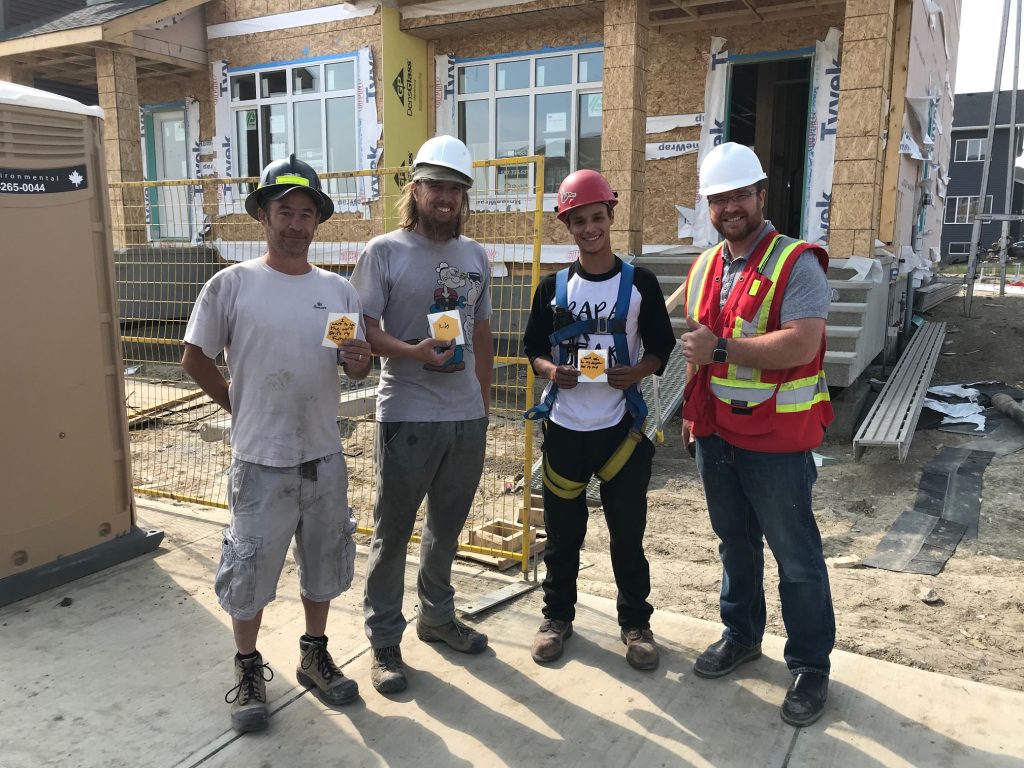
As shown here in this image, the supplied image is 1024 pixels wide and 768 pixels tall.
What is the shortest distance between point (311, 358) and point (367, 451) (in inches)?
192

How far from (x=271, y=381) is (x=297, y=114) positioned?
12.4m

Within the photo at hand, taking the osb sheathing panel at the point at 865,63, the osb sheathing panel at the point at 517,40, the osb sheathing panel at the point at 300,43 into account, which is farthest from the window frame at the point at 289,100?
the osb sheathing panel at the point at 865,63

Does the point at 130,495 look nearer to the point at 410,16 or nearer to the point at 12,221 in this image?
the point at 12,221

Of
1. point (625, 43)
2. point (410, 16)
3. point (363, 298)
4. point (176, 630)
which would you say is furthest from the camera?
point (410, 16)

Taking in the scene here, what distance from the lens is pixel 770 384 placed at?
294 centimetres

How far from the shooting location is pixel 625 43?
9945 mm

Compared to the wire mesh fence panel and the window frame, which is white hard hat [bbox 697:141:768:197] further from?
the window frame

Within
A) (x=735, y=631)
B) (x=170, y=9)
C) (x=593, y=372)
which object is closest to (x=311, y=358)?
(x=593, y=372)

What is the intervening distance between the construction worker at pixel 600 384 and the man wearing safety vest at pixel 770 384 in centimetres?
28

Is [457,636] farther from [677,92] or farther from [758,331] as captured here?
[677,92]

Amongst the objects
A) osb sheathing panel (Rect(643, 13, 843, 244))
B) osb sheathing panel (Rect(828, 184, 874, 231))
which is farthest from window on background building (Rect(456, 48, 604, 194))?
osb sheathing panel (Rect(828, 184, 874, 231))

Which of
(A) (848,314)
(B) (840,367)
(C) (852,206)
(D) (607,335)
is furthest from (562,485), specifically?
(C) (852,206)

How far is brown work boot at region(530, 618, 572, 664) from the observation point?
3.44m

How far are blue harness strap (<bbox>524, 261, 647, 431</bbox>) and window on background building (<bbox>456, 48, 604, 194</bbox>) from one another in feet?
28.1
